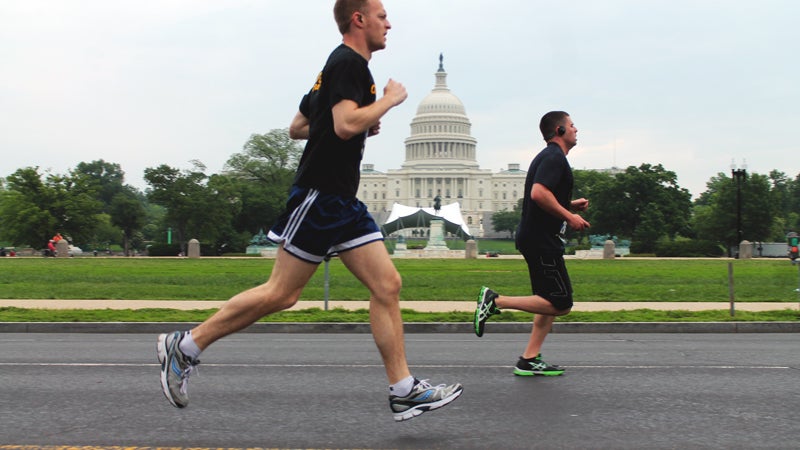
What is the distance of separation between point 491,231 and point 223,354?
504 ft

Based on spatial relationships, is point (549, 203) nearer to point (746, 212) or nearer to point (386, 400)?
point (386, 400)

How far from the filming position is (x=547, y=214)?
6.28 m

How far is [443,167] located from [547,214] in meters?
155

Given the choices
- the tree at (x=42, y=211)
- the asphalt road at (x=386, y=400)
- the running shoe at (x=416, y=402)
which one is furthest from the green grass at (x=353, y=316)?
the tree at (x=42, y=211)

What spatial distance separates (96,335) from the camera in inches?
424

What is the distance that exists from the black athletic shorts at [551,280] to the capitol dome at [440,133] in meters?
155

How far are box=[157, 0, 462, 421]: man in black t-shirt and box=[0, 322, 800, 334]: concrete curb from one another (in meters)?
6.84

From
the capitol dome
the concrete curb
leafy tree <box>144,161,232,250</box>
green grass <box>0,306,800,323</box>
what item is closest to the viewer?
the concrete curb

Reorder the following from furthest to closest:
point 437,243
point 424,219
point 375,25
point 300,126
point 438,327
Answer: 1. point 424,219
2. point 437,243
3. point 438,327
4. point 300,126
5. point 375,25

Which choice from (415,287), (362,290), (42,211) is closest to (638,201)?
(42,211)

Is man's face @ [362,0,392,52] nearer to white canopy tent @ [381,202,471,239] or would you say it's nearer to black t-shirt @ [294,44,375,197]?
black t-shirt @ [294,44,375,197]

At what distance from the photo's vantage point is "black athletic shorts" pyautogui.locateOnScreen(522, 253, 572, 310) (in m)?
Answer: 6.22

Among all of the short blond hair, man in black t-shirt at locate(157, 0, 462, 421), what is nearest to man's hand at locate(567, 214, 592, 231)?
man in black t-shirt at locate(157, 0, 462, 421)

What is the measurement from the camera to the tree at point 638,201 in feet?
233
